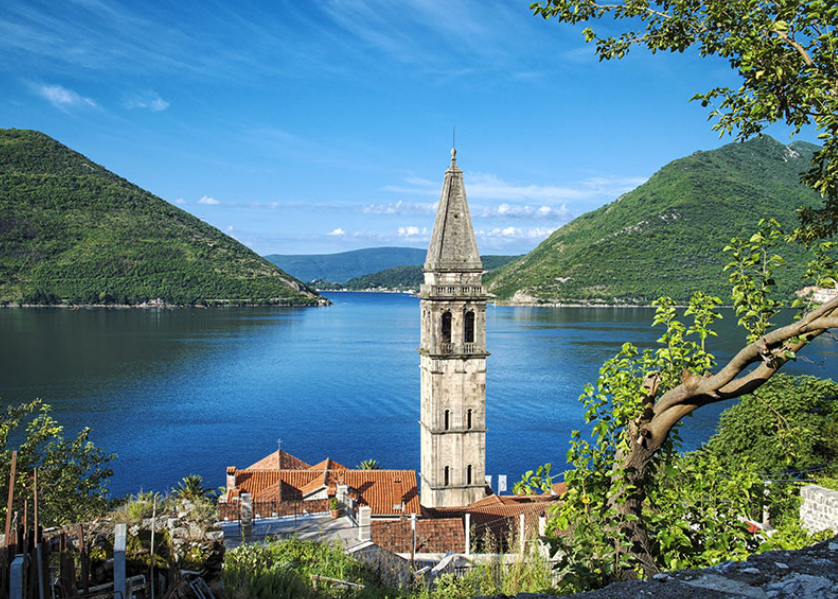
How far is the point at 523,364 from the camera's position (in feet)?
246

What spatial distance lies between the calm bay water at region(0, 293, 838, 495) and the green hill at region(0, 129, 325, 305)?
108 feet

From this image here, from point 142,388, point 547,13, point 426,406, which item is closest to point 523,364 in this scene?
point 142,388

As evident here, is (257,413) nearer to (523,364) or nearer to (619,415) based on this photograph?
(523,364)

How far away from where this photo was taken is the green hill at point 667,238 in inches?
6083

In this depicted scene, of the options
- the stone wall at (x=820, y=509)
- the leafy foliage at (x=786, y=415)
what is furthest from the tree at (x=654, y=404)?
the leafy foliage at (x=786, y=415)

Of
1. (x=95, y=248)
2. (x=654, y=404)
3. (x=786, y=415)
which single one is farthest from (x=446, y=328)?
(x=95, y=248)

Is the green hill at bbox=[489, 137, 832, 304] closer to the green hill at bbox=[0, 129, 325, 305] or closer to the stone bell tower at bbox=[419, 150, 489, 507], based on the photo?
the green hill at bbox=[0, 129, 325, 305]

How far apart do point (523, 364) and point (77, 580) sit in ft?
235

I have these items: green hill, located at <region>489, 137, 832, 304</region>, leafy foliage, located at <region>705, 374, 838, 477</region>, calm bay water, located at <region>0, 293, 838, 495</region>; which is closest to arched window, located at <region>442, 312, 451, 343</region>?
leafy foliage, located at <region>705, 374, 838, 477</region>

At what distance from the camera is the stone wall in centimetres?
1125

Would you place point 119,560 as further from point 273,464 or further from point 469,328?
point 273,464

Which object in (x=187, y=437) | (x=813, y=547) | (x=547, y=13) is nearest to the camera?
(x=813, y=547)

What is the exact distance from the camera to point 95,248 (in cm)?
16062

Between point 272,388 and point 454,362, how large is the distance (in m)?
41.9
